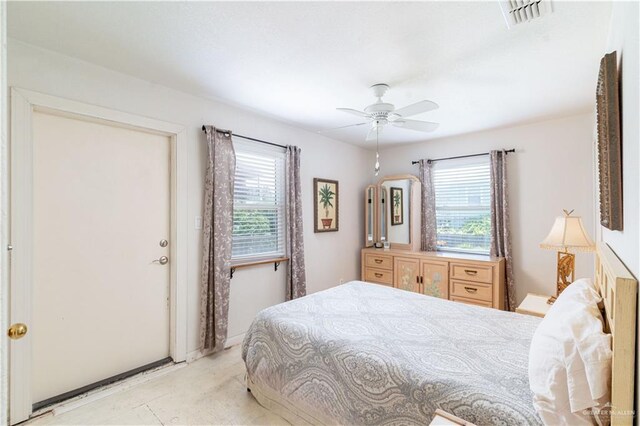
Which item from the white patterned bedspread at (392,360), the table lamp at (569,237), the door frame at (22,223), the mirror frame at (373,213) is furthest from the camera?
the mirror frame at (373,213)

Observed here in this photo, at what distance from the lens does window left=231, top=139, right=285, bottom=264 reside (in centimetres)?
316

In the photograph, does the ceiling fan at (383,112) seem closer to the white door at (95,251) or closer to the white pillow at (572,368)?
the white pillow at (572,368)

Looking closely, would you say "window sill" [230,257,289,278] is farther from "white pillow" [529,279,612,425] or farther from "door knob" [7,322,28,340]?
"white pillow" [529,279,612,425]

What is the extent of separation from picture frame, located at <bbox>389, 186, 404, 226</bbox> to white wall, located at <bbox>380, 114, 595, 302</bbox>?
1176mm

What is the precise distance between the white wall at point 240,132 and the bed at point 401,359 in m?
1.04

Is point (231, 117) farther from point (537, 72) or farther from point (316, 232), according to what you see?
point (537, 72)

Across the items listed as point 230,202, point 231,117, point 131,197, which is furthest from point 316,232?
point 131,197

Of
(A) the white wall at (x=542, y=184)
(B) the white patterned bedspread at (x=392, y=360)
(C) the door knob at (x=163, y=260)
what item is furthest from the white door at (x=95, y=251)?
(A) the white wall at (x=542, y=184)

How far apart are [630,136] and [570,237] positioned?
1733 mm

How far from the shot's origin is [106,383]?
2285 mm

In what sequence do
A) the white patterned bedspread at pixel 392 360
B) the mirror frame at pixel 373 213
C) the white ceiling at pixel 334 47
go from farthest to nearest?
the mirror frame at pixel 373 213 < the white ceiling at pixel 334 47 < the white patterned bedspread at pixel 392 360

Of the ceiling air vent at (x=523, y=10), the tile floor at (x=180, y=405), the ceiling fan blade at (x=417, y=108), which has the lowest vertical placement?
the tile floor at (x=180, y=405)

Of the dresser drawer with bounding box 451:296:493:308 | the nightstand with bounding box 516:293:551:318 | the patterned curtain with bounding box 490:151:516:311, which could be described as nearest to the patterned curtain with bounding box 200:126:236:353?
the nightstand with bounding box 516:293:551:318

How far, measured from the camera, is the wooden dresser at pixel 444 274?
341 centimetres
